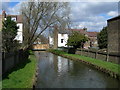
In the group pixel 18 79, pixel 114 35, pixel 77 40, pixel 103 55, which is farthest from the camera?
pixel 77 40

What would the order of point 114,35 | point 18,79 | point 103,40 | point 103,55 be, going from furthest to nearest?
point 103,40
point 114,35
point 103,55
point 18,79

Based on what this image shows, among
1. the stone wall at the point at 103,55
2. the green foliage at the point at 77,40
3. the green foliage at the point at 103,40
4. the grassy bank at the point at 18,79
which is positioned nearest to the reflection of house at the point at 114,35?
the stone wall at the point at 103,55

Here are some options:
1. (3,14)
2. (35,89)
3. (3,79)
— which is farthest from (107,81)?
(3,14)

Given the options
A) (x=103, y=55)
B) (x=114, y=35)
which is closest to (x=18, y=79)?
(x=103, y=55)

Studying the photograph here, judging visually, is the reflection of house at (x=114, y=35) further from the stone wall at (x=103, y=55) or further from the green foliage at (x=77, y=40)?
the green foliage at (x=77, y=40)

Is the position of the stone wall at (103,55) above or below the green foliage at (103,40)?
below

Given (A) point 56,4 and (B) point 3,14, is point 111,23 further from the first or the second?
(B) point 3,14

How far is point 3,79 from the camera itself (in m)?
10.4

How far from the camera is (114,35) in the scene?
1142 inches

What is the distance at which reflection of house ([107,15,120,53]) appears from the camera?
28062 millimetres

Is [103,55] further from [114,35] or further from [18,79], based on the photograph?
[18,79]

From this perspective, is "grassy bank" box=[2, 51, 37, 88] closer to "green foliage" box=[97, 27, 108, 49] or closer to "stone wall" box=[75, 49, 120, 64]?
"stone wall" box=[75, 49, 120, 64]

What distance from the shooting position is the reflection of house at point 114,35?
28.1 metres

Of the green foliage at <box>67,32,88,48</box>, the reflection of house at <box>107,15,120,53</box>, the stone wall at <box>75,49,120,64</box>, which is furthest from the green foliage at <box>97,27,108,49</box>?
the reflection of house at <box>107,15,120,53</box>
